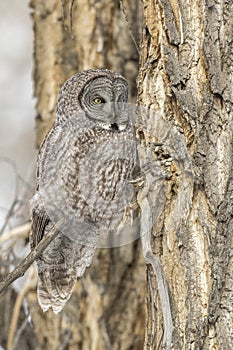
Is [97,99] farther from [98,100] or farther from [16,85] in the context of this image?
[16,85]

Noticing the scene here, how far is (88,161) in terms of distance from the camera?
2.63m

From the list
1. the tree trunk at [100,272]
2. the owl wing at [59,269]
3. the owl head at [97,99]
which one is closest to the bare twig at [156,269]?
the owl head at [97,99]

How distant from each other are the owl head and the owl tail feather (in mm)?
690

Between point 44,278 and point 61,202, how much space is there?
20.8 inches

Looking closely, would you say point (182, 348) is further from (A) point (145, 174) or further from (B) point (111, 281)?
(B) point (111, 281)

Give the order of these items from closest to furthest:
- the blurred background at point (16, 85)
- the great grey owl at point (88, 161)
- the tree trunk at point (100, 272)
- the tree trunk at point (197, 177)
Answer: the tree trunk at point (197, 177)
the great grey owl at point (88, 161)
the tree trunk at point (100, 272)
the blurred background at point (16, 85)

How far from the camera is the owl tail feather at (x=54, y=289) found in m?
3.04

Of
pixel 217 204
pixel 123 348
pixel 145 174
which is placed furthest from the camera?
pixel 123 348

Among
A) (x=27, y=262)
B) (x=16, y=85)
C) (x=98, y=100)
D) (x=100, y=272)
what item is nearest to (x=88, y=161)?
(x=98, y=100)

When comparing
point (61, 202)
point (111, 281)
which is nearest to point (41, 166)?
point (61, 202)

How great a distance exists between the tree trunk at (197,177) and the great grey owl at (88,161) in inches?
15.6

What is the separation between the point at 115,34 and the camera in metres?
4.00

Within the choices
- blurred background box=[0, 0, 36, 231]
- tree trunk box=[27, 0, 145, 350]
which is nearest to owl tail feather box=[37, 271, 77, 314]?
tree trunk box=[27, 0, 145, 350]

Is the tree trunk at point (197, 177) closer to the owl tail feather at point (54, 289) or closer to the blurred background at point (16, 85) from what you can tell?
the owl tail feather at point (54, 289)
